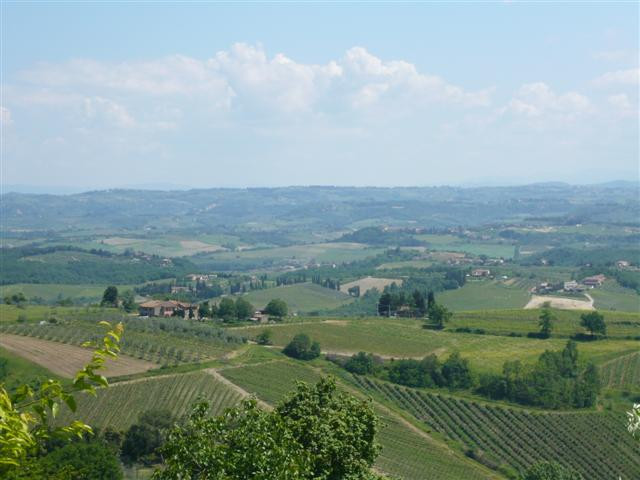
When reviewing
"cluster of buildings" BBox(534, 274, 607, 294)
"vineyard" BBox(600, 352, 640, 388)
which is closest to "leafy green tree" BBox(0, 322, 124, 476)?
"vineyard" BBox(600, 352, 640, 388)

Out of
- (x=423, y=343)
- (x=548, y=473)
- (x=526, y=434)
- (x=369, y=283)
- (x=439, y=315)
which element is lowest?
(x=369, y=283)

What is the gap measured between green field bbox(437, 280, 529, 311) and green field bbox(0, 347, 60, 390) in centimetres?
7245

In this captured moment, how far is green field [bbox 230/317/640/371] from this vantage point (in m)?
73.8

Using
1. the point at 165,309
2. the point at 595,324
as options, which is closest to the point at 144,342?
the point at 165,309

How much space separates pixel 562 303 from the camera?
11362 centimetres

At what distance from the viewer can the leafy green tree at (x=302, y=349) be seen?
73.4m

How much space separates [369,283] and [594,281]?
4623cm

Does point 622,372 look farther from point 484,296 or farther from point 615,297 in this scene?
point 615,297

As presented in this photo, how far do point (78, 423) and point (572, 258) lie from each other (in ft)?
639

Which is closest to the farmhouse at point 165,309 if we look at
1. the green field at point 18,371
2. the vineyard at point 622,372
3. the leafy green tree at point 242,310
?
the leafy green tree at point 242,310

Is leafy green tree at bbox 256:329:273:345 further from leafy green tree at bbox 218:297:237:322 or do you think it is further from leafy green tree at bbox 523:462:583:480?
leafy green tree at bbox 523:462:583:480

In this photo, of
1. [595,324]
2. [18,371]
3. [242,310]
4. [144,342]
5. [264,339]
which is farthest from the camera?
[242,310]

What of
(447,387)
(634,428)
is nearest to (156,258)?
(447,387)

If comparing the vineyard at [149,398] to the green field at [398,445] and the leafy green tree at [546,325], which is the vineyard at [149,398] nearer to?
the green field at [398,445]
